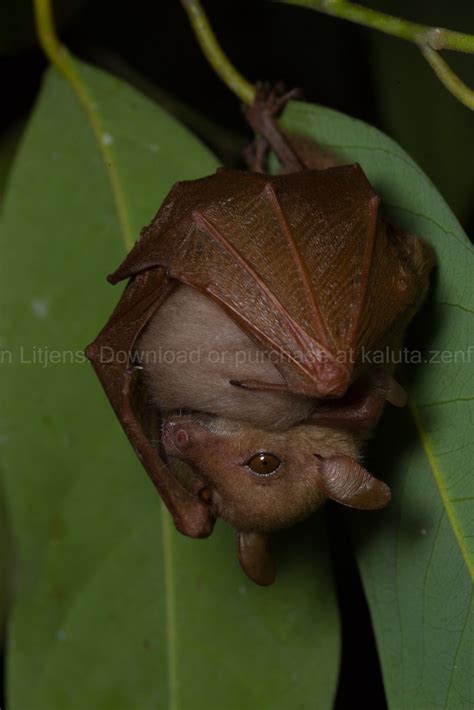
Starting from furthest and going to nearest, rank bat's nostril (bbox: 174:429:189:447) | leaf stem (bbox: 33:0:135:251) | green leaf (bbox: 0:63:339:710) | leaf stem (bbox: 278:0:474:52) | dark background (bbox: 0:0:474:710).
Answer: dark background (bbox: 0:0:474:710) < leaf stem (bbox: 33:0:135:251) < green leaf (bbox: 0:63:339:710) < bat's nostril (bbox: 174:429:189:447) < leaf stem (bbox: 278:0:474:52)

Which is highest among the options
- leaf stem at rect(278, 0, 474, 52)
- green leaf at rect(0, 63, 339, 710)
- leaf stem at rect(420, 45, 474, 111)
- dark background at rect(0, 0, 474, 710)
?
leaf stem at rect(278, 0, 474, 52)

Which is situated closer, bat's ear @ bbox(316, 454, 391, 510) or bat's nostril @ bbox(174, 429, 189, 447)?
bat's ear @ bbox(316, 454, 391, 510)

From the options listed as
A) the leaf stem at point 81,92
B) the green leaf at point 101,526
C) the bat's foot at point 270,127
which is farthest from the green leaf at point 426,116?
the leaf stem at point 81,92

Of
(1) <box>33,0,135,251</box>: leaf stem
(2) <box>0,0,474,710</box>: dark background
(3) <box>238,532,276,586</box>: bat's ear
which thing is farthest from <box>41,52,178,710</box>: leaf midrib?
(3) <box>238,532,276,586</box>: bat's ear

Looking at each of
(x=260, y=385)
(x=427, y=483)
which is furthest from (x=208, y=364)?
(x=427, y=483)

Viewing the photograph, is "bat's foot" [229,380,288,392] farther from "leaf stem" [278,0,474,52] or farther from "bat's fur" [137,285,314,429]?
"leaf stem" [278,0,474,52]

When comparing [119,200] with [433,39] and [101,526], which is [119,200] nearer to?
[101,526]

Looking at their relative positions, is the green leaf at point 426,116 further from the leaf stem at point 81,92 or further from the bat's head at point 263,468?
the bat's head at point 263,468

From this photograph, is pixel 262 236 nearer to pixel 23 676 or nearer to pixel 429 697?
pixel 429 697
